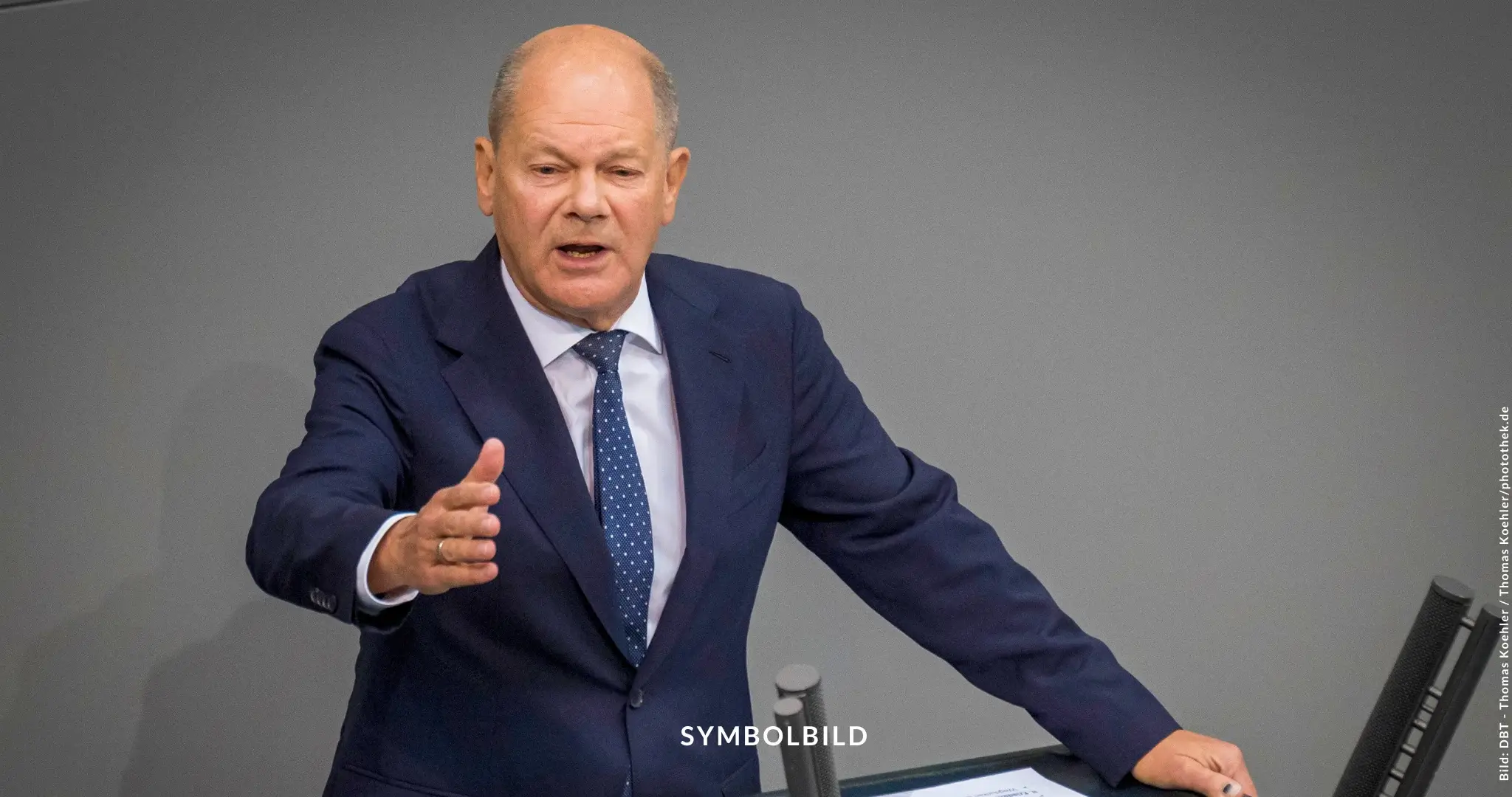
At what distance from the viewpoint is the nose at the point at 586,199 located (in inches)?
67.5

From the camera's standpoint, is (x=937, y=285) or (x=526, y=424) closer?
(x=526, y=424)

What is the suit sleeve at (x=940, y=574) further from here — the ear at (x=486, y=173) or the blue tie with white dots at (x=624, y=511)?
the ear at (x=486, y=173)

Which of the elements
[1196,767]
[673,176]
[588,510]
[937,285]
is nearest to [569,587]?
[588,510]

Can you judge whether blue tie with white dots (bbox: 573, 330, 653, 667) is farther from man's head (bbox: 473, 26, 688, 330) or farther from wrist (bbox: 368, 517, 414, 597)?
wrist (bbox: 368, 517, 414, 597)

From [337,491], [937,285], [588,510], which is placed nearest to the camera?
[337,491]

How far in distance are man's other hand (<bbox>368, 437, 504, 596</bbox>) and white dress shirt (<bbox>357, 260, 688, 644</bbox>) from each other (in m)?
0.43

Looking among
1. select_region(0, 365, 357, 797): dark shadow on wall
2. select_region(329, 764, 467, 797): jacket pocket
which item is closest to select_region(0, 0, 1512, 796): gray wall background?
select_region(0, 365, 357, 797): dark shadow on wall

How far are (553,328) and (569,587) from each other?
331mm

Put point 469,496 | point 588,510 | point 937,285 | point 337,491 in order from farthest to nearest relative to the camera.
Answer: point 937,285, point 588,510, point 337,491, point 469,496

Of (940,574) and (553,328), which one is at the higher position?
(553,328)

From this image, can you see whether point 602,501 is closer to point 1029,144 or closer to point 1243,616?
point 1029,144

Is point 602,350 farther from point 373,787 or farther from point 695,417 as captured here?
point 373,787

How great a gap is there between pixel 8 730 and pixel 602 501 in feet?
6.25

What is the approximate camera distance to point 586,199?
172cm
